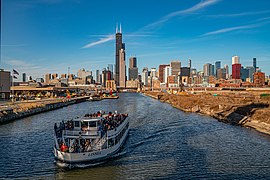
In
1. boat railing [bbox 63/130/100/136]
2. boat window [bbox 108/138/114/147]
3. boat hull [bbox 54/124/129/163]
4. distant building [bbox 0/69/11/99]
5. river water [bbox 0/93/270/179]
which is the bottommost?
river water [bbox 0/93/270/179]

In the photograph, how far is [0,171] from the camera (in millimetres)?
28766

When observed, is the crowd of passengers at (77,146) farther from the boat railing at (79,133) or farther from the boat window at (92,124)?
the boat window at (92,124)

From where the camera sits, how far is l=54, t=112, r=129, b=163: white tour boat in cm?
2939

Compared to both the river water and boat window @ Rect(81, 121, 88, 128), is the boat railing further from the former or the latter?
the river water

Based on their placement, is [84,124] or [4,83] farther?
[4,83]

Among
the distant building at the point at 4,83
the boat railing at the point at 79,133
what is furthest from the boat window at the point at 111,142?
the distant building at the point at 4,83

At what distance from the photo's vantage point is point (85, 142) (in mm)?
31281

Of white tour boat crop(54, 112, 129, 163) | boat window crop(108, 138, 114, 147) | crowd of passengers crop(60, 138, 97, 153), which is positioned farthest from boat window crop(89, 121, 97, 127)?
boat window crop(108, 138, 114, 147)

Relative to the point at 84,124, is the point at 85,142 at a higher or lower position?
lower

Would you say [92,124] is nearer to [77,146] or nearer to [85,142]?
[85,142]

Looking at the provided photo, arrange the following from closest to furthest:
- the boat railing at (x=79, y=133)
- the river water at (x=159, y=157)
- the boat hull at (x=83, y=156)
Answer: the river water at (x=159, y=157)
the boat hull at (x=83, y=156)
the boat railing at (x=79, y=133)

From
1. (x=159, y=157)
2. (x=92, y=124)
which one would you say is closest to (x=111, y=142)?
(x=92, y=124)

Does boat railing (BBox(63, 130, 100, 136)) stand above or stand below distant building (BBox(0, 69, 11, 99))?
below

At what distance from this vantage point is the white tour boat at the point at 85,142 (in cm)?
2939
